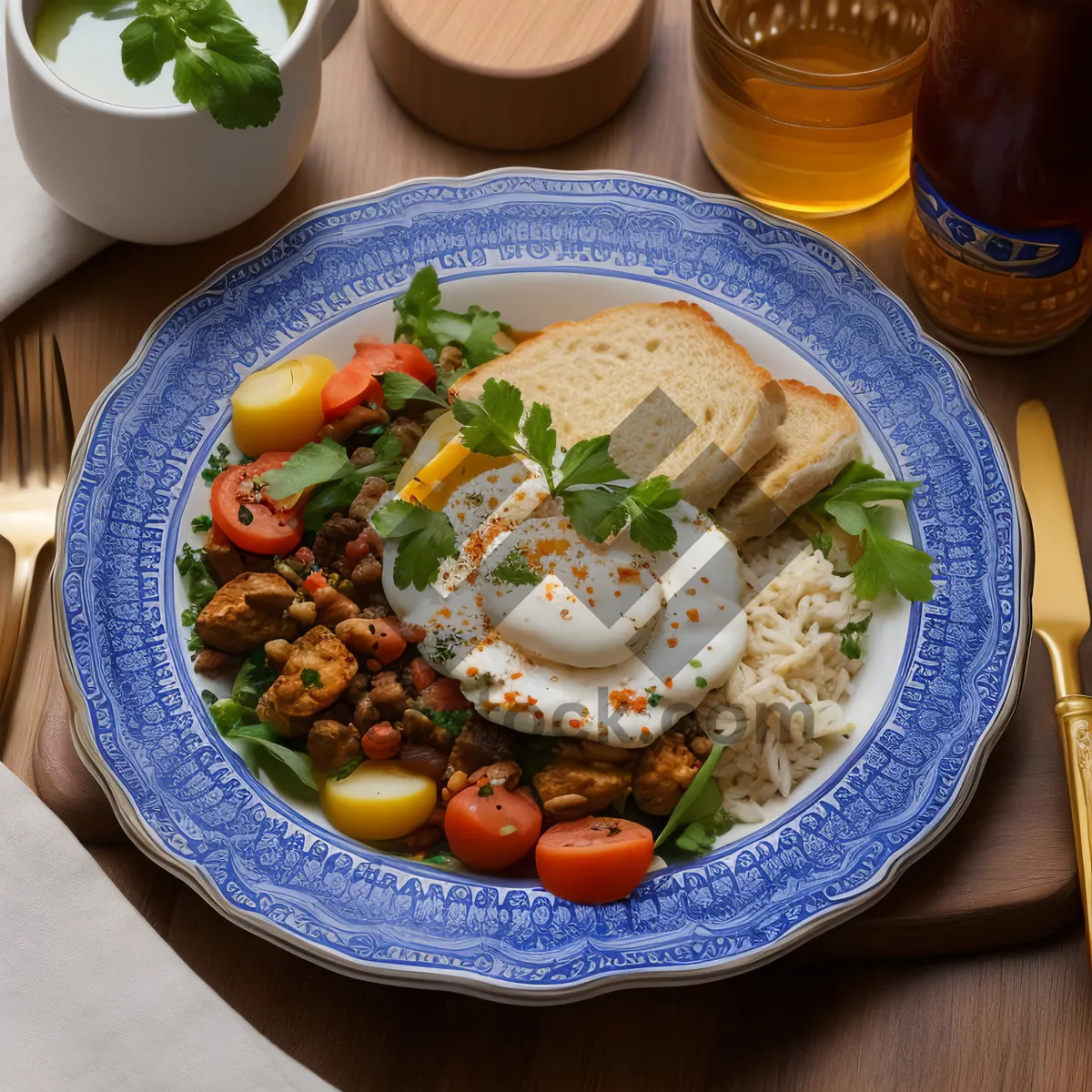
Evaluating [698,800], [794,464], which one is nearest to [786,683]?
[698,800]

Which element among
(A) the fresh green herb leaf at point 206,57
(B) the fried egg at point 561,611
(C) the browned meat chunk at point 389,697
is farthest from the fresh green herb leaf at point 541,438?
(A) the fresh green herb leaf at point 206,57

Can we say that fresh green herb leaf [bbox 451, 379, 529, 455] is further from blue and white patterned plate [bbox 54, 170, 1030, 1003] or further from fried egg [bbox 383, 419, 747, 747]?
blue and white patterned plate [bbox 54, 170, 1030, 1003]

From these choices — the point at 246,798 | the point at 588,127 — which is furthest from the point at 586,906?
the point at 588,127

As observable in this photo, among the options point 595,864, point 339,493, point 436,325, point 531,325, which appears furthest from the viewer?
point 531,325

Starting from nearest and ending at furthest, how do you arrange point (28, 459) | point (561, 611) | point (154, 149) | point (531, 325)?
point (561, 611)
point (154, 149)
point (28, 459)
point (531, 325)

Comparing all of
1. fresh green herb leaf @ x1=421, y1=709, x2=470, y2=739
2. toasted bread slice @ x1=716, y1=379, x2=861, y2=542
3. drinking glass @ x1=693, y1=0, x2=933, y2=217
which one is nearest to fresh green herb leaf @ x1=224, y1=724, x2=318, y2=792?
fresh green herb leaf @ x1=421, y1=709, x2=470, y2=739

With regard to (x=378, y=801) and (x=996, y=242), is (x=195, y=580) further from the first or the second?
(x=996, y=242)

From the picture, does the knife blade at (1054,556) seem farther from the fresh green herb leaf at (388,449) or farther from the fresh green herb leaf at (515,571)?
the fresh green herb leaf at (388,449)
